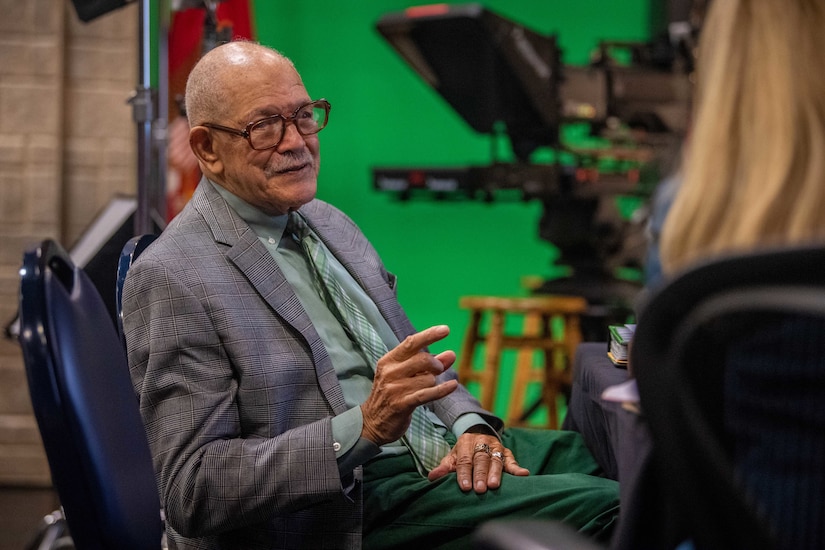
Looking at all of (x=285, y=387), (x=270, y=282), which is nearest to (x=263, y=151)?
(x=270, y=282)

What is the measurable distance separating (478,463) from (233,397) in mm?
371

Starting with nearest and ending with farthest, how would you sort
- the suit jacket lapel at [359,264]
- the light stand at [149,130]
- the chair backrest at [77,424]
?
the chair backrest at [77,424]
the suit jacket lapel at [359,264]
the light stand at [149,130]

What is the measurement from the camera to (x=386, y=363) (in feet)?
4.00

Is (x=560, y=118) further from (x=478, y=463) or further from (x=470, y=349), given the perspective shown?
(x=478, y=463)

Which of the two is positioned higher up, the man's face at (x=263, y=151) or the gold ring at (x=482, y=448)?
the man's face at (x=263, y=151)

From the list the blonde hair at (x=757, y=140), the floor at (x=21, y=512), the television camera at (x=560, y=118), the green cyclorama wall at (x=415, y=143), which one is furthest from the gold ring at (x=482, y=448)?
the green cyclorama wall at (x=415, y=143)

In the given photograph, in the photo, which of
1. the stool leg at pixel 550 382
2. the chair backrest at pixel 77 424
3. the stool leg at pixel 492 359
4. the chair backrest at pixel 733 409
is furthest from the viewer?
the stool leg at pixel 550 382

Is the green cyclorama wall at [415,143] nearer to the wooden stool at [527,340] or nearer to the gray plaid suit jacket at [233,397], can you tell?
the wooden stool at [527,340]

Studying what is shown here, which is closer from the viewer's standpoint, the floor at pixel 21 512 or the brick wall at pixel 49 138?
the floor at pixel 21 512

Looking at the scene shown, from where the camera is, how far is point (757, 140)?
0.67m

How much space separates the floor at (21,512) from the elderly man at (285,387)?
157cm

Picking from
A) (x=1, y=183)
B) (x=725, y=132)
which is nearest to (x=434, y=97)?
(x=1, y=183)

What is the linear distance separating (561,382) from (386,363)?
2.51 m

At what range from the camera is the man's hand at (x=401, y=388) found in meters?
1.19
